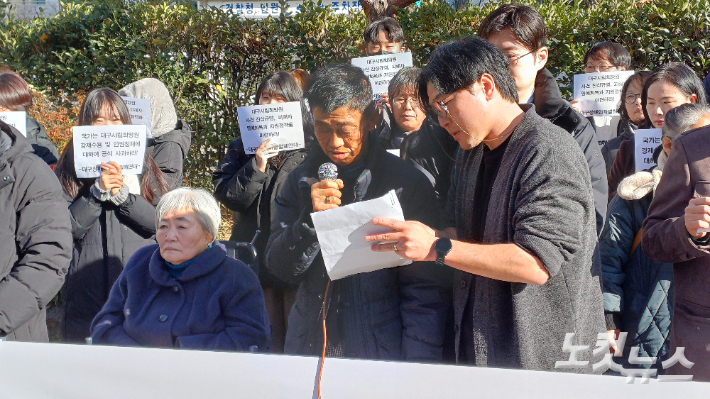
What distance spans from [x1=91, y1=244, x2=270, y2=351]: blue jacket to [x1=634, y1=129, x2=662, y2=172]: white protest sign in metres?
2.13

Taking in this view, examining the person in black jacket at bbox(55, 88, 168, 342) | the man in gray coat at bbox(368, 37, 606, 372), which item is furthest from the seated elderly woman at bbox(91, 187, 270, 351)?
the man in gray coat at bbox(368, 37, 606, 372)

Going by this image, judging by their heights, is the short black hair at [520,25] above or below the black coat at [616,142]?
above

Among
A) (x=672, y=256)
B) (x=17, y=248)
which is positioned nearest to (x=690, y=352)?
(x=672, y=256)

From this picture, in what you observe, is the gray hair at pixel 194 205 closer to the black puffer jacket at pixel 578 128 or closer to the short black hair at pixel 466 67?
the short black hair at pixel 466 67

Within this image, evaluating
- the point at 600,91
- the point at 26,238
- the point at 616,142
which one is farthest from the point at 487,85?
the point at 600,91

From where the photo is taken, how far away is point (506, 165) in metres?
2.09

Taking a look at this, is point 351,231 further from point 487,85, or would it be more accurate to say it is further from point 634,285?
point 634,285

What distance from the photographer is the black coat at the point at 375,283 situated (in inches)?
99.0

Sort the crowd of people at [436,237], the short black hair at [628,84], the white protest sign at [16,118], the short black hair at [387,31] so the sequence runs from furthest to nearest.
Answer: the short black hair at [387,31] → the short black hair at [628,84] → the white protest sign at [16,118] → the crowd of people at [436,237]

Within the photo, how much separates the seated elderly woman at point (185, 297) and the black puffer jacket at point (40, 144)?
2114 millimetres

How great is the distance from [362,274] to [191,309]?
828 mm

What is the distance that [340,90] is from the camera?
250 centimetres

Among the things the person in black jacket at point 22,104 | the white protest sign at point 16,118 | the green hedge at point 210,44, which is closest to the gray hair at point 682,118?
the green hedge at point 210,44

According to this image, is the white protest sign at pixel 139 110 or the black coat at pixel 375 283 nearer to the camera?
the black coat at pixel 375 283
